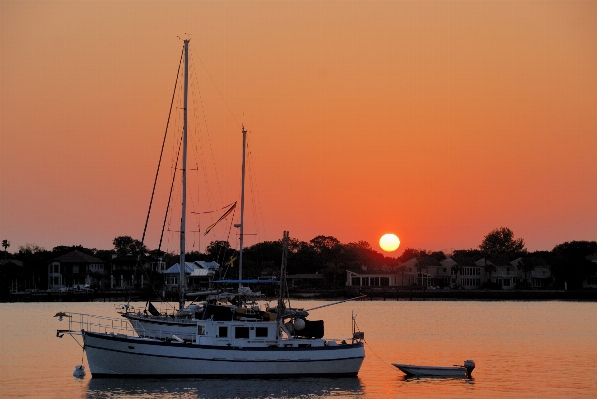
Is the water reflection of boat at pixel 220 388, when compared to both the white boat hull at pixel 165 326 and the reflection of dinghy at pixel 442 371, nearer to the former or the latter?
the reflection of dinghy at pixel 442 371

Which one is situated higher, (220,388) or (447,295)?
(447,295)

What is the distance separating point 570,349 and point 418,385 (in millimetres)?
29217

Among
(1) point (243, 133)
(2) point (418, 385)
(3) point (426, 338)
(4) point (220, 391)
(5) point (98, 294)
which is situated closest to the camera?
(4) point (220, 391)

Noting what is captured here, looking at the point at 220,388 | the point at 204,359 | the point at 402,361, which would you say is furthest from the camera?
the point at 402,361

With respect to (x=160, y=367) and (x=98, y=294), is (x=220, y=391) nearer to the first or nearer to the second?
(x=160, y=367)

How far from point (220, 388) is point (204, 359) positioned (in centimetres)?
181

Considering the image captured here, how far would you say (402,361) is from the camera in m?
65.9

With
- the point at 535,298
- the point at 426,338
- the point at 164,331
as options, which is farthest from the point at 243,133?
the point at 535,298

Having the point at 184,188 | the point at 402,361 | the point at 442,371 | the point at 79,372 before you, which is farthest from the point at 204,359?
the point at 402,361

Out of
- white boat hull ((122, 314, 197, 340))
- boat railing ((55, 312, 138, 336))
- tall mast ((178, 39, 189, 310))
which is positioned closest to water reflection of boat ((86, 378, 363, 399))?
boat railing ((55, 312, 138, 336))

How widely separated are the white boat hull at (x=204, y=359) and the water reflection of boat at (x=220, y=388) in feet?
1.35

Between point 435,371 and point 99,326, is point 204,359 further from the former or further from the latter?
point 435,371

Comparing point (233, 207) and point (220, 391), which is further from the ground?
point (233, 207)

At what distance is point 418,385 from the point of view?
51.8 m
